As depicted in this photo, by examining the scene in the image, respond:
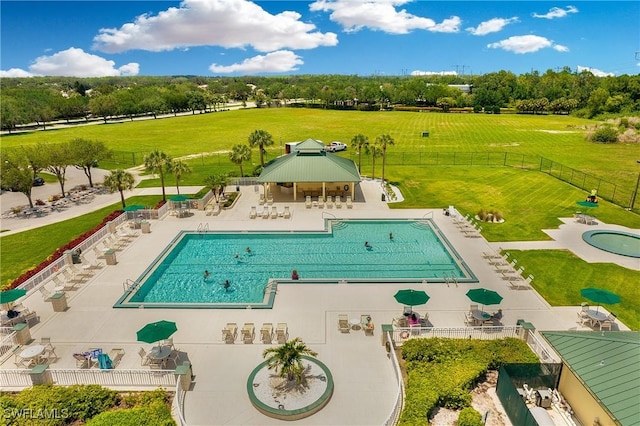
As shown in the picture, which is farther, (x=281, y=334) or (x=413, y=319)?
(x=413, y=319)

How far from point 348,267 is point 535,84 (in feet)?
632

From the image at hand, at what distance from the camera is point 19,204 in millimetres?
41906

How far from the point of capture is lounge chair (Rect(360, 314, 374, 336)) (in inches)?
740

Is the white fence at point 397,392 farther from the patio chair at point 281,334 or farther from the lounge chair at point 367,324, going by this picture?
the patio chair at point 281,334

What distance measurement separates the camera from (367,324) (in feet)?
62.2

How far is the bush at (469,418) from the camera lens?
13084 mm

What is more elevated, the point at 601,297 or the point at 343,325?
the point at 601,297

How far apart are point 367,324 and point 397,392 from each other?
4098 millimetres

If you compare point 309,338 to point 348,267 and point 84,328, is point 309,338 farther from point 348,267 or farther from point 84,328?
point 84,328

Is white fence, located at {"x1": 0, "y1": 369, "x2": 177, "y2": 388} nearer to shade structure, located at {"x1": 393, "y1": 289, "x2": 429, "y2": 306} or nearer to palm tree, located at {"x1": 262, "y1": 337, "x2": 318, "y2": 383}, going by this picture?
palm tree, located at {"x1": 262, "y1": 337, "x2": 318, "y2": 383}

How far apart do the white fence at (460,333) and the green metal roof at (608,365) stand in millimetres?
3154

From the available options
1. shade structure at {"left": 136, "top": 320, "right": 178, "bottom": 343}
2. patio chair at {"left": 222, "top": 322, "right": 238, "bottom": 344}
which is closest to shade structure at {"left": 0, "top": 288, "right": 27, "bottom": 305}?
shade structure at {"left": 136, "top": 320, "right": 178, "bottom": 343}

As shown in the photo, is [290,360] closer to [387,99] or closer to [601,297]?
[601,297]

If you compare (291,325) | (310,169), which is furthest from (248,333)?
(310,169)
